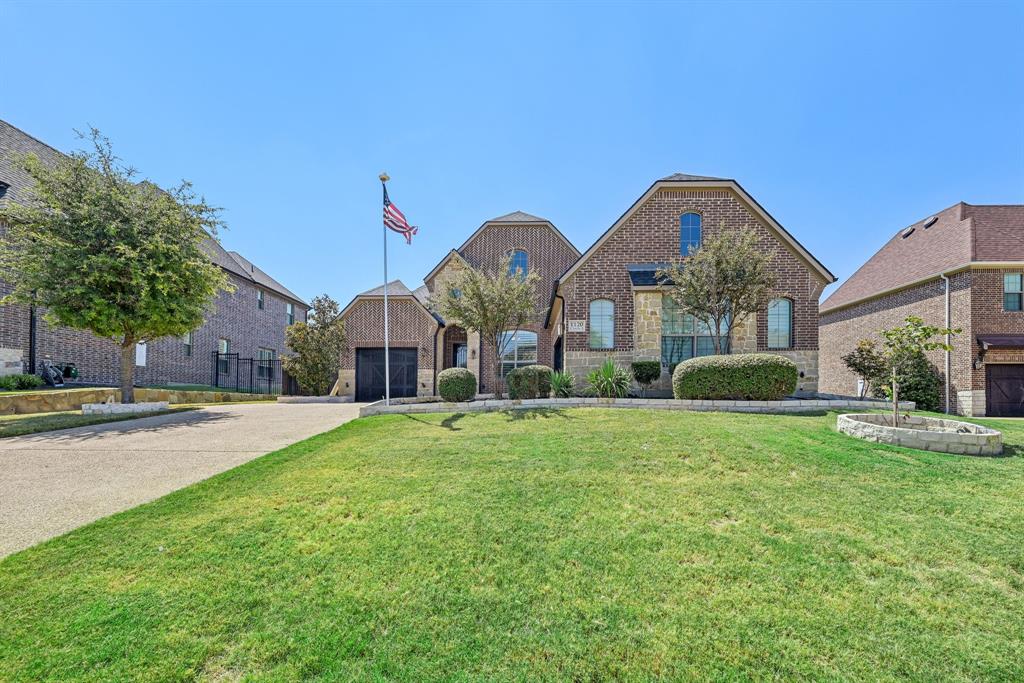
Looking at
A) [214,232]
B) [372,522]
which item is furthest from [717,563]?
[214,232]

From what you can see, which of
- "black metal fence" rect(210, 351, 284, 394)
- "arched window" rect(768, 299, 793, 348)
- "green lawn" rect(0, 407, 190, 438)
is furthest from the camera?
"black metal fence" rect(210, 351, 284, 394)

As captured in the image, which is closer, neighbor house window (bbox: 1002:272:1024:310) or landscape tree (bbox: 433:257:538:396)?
landscape tree (bbox: 433:257:538:396)

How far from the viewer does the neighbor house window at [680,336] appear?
13875 millimetres

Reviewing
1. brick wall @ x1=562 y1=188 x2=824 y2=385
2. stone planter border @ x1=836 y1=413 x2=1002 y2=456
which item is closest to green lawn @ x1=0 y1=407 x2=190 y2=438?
brick wall @ x1=562 y1=188 x2=824 y2=385

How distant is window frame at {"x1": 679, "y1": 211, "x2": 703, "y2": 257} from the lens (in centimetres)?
1477

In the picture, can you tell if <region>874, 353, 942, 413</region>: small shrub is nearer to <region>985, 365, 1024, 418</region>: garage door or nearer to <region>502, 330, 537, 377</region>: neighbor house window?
<region>985, 365, 1024, 418</region>: garage door

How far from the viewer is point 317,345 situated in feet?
66.7

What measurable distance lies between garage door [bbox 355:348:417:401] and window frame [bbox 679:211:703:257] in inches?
517

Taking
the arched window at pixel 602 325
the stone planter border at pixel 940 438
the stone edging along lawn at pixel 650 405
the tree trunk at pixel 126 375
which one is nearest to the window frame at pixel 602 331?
the arched window at pixel 602 325

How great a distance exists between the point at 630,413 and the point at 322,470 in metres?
6.59

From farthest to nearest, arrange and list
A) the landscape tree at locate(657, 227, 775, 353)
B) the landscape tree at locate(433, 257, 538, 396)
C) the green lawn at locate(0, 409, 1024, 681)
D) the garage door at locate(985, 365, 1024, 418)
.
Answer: the garage door at locate(985, 365, 1024, 418) < the landscape tree at locate(433, 257, 538, 396) < the landscape tree at locate(657, 227, 775, 353) < the green lawn at locate(0, 409, 1024, 681)

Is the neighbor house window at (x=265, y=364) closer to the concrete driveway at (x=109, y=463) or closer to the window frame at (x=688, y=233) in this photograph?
the concrete driveway at (x=109, y=463)

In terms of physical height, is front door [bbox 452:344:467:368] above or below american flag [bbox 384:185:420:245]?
below

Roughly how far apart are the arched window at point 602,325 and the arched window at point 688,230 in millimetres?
3439
